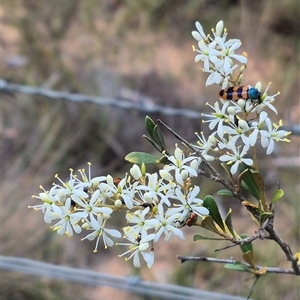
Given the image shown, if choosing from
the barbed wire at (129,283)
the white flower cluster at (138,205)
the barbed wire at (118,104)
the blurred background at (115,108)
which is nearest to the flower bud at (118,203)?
the white flower cluster at (138,205)

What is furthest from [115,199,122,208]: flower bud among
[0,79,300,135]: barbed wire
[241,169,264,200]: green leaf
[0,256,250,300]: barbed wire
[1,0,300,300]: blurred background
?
[1,0,300,300]: blurred background

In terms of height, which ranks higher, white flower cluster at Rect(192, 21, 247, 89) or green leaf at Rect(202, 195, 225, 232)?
white flower cluster at Rect(192, 21, 247, 89)

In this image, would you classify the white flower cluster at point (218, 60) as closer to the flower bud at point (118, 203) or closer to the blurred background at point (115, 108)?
the flower bud at point (118, 203)

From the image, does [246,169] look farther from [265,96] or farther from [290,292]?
[290,292]

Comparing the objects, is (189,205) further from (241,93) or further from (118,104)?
(118,104)

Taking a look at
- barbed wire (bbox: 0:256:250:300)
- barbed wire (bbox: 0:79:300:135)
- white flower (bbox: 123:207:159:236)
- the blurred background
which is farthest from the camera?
the blurred background

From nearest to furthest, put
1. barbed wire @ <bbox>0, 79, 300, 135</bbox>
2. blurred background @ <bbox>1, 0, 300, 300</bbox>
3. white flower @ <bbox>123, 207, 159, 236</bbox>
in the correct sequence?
white flower @ <bbox>123, 207, 159, 236</bbox> < barbed wire @ <bbox>0, 79, 300, 135</bbox> < blurred background @ <bbox>1, 0, 300, 300</bbox>

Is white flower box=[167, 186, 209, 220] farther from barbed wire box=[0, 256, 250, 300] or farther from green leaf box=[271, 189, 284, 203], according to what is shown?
barbed wire box=[0, 256, 250, 300]

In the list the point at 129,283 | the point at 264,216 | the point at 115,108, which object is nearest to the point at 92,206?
the point at 264,216
